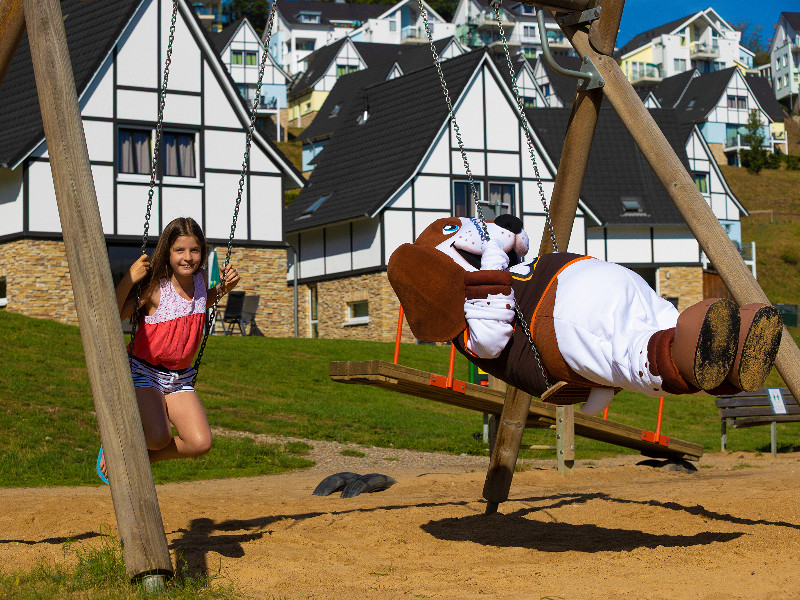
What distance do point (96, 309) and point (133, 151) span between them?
20803 millimetres

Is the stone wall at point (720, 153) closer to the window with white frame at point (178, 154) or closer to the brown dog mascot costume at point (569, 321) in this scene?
the window with white frame at point (178, 154)

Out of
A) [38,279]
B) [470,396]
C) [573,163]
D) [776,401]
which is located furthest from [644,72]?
[573,163]

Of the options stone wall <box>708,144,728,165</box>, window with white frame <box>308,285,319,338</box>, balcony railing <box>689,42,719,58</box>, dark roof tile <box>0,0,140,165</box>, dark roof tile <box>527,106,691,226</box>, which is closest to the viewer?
dark roof tile <box>0,0,140,165</box>

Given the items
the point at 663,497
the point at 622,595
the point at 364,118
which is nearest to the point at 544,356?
the point at 622,595

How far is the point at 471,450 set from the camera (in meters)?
14.2

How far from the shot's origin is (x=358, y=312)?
30703 mm

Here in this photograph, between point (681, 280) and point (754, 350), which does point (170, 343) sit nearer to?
point (754, 350)

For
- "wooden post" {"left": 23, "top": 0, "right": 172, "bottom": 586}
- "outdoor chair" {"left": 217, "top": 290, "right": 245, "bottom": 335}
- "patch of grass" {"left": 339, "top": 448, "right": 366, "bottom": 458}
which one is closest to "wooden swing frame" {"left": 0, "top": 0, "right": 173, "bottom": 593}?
"wooden post" {"left": 23, "top": 0, "right": 172, "bottom": 586}

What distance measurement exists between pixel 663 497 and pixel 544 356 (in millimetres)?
4156

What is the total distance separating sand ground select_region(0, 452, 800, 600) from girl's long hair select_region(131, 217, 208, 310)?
1509mm

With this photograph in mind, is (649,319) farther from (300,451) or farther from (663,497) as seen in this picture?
(300,451)

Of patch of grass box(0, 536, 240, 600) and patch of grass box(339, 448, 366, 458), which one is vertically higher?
patch of grass box(0, 536, 240, 600)

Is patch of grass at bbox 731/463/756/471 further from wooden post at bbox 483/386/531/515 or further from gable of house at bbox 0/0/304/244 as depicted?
gable of house at bbox 0/0/304/244

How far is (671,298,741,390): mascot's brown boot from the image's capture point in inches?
174
